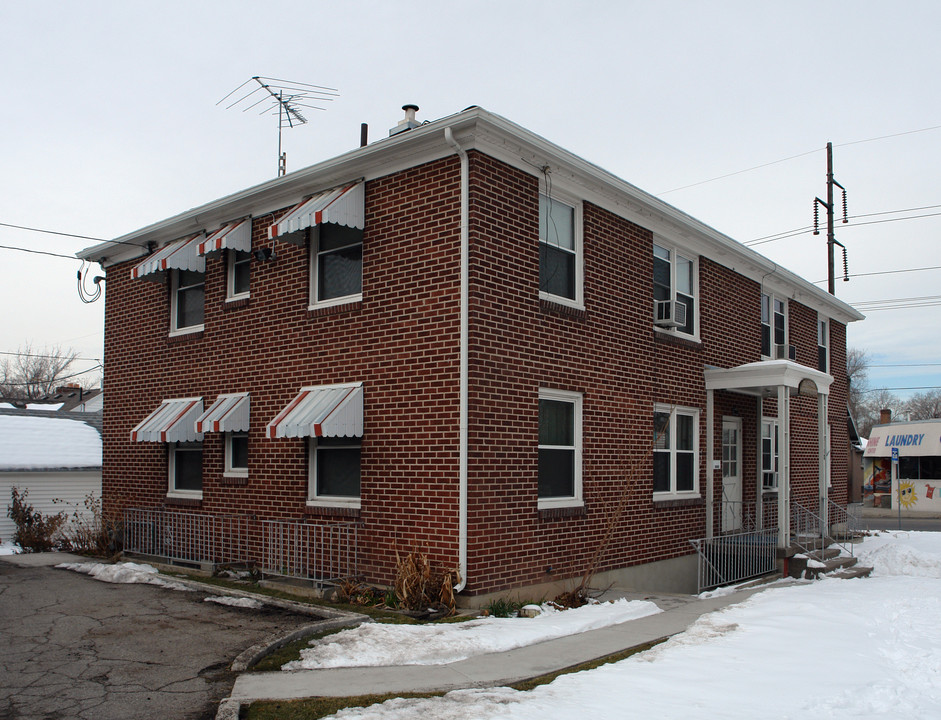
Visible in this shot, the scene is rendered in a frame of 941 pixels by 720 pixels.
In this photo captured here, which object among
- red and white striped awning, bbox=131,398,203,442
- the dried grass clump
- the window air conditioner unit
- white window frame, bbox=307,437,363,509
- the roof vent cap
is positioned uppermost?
the roof vent cap

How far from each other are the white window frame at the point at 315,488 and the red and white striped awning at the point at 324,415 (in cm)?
45

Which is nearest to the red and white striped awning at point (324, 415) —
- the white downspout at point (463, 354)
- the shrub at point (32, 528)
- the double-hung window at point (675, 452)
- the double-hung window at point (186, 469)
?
the white downspout at point (463, 354)

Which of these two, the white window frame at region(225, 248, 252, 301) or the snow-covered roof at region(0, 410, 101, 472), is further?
the snow-covered roof at region(0, 410, 101, 472)

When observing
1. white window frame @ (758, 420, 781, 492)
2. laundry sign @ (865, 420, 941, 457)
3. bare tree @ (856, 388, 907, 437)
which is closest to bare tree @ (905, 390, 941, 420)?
bare tree @ (856, 388, 907, 437)

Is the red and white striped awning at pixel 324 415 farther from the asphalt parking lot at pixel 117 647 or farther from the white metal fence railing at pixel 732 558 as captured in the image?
the white metal fence railing at pixel 732 558

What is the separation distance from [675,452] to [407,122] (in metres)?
7.09

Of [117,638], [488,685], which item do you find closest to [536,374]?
[488,685]

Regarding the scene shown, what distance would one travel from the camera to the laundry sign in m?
36.9

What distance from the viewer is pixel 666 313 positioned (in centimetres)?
1427

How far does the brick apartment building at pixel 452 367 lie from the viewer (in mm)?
10445

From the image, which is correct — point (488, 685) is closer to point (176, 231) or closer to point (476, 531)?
point (476, 531)

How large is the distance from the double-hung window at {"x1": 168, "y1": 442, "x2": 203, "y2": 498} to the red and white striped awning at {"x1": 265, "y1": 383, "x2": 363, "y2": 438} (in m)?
3.46

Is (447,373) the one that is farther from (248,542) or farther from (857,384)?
(857,384)

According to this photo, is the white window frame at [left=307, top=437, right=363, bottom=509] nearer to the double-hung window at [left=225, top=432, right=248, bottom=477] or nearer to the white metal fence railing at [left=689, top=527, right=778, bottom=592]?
the double-hung window at [left=225, top=432, right=248, bottom=477]
